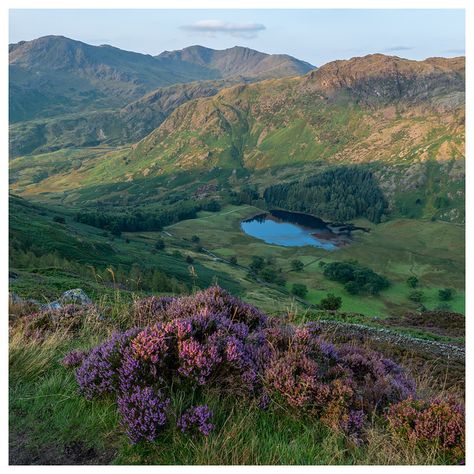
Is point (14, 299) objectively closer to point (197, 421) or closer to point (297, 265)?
point (197, 421)

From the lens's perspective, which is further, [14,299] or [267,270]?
[267,270]

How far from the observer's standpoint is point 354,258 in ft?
649

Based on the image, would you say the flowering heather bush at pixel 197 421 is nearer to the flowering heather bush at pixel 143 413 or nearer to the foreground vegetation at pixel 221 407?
the foreground vegetation at pixel 221 407

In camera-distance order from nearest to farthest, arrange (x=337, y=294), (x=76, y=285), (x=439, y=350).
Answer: (x=439, y=350), (x=76, y=285), (x=337, y=294)

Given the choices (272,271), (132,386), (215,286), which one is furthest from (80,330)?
(272,271)

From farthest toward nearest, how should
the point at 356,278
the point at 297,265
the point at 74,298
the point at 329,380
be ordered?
1. the point at 297,265
2. the point at 356,278
3. the point at 74,298
4. the point at 329,380

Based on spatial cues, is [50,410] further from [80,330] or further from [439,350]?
[439,350]

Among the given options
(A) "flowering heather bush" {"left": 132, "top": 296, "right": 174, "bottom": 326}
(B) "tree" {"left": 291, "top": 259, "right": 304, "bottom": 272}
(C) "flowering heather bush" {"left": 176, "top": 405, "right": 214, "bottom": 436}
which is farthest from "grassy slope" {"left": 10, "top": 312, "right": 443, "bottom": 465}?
(B) "tree" {"left": 291, "top": 259, "right": 304, "bottom": 272}

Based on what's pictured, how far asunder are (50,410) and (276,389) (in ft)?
12.5

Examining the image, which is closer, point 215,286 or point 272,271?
point 215,286

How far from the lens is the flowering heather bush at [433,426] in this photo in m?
6.08

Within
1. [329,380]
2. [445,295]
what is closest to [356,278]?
[445,295]

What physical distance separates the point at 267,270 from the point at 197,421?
152893 mm

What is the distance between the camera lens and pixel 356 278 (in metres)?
159
